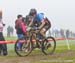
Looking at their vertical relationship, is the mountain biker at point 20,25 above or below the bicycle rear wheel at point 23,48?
above

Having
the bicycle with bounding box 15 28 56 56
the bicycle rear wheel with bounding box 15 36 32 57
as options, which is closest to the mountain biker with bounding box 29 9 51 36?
the bicycle with bounding box 15 28 56 56

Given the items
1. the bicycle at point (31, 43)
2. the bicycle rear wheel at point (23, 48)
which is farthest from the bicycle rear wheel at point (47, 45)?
the bicycle rear wheel at point (23, 48)

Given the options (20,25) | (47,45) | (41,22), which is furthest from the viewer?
(20,25)

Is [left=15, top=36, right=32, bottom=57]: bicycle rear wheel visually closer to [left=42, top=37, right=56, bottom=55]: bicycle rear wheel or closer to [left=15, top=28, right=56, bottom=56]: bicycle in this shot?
[left=15, top=28, right=56, bottom=56]: bicycle

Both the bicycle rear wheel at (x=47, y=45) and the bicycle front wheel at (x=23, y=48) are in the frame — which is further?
the bicycle rear wheel at (x=47, y=45)

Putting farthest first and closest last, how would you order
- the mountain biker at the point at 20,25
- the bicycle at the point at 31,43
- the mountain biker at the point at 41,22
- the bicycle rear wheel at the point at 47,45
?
1. the mountain biker at the point at 20,25
2. the bicycle rear wheel at the point at 47,45
3. the mountain biker at the point at 41,22
4. the bicycle at the point at 31,43

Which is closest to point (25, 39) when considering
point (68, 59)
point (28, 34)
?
point (28, 34)

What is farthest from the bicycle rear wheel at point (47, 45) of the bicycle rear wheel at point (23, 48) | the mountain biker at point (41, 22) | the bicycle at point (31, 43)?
the bicycle rear wheel at point (23, 48)

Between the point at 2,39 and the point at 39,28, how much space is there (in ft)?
6.15

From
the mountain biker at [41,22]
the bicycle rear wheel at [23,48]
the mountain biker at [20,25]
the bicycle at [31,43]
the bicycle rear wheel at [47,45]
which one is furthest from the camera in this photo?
the mountain biker at [20,25]

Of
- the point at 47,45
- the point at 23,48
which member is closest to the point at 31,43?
the point at 23,48

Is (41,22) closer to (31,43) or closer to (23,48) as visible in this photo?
(31,43)

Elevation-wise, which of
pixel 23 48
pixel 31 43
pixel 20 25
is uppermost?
pixel 20 25

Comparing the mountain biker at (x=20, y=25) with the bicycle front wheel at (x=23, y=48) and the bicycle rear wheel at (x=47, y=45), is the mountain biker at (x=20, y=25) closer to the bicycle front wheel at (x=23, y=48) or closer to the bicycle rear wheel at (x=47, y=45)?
the bicycle rear wheel at (x=47, y=45)
